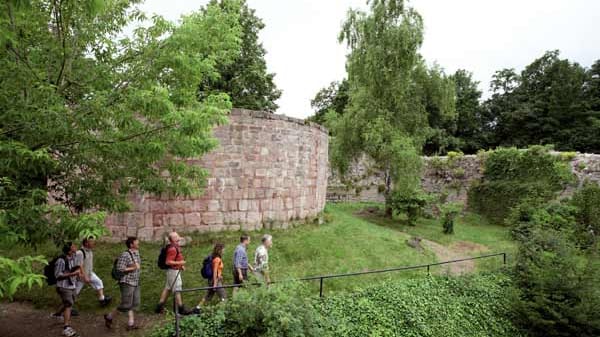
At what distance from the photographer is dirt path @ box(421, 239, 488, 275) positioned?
1047cm

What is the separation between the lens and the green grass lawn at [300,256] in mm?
7375

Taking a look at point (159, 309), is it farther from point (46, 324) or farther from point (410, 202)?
point (410, 202)

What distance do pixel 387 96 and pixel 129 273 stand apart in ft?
42.6

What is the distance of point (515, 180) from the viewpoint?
18.3 m

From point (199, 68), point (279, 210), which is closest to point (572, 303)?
point (279, 210)

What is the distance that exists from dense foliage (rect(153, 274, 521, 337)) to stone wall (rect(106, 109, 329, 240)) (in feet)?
12.9

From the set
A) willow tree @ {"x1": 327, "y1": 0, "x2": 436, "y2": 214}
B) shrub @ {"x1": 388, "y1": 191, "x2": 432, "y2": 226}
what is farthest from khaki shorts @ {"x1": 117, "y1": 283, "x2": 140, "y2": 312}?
shrub @ {"x1": 388, "y1": 191, "x2": 432, "y2": 226}

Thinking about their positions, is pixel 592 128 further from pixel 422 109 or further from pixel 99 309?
pixel 99 309

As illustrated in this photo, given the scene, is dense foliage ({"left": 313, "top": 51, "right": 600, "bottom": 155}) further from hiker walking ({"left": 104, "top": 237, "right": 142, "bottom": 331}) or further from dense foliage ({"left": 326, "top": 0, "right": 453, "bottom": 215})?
hiker walking ({"left": 104, "top": 237, "right": 142, "bottom": 331})

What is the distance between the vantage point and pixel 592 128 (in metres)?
27.7

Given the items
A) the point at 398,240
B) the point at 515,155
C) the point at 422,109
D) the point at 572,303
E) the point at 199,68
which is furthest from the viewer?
the point at 515,155

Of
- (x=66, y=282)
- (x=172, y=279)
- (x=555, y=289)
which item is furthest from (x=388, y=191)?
(x=66, y=282)

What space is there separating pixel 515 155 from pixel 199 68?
18425 millimetres

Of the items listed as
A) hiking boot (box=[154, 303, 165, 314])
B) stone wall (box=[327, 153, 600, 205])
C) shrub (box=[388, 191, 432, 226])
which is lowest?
hiking boot (box=[154, 303, 165, 314])
